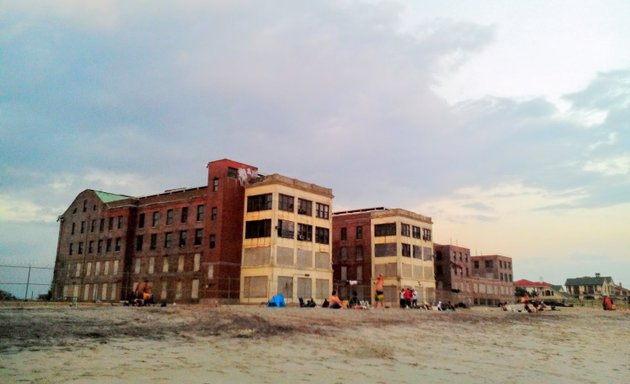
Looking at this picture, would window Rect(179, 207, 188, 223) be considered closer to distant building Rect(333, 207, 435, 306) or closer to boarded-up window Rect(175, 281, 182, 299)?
boarded-up window Rect(175, 281, 182, 299)

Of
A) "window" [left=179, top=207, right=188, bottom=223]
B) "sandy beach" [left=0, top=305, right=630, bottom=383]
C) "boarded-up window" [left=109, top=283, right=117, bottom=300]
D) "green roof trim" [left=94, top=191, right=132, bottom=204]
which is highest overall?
"green roof trim" [left=94, top=191, right=132, bottom=204]

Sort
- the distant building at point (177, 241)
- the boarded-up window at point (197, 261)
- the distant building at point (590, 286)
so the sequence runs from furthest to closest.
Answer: the distant building at point (590, 286), the boarded-up window at point (197, 261), the distant building at point (177, 241)

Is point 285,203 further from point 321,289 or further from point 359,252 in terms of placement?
point 359,252

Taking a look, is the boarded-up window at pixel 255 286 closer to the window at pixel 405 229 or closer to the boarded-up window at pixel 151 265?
the boarded-up window at pixel 151 265

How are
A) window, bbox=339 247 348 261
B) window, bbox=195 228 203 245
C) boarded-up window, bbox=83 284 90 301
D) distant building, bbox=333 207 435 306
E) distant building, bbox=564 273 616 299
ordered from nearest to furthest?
window, bbox=195 228 203 245 → boarded-up window, bbox=83 284 90 301 → distant building, bbox=333 207 435 306 → window, bbox=339 247 348 261 → distant building, bbox=564 273 616 299

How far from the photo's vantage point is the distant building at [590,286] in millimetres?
162625

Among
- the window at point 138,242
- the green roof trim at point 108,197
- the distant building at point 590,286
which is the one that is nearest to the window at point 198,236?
the window at point 138,242

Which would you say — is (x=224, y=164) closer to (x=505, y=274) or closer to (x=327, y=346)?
(x=327, y=346)

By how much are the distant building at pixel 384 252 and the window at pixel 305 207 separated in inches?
713

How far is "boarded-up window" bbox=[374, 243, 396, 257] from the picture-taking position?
7719 cm

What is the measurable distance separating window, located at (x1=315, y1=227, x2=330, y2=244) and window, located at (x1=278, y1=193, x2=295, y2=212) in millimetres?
5505

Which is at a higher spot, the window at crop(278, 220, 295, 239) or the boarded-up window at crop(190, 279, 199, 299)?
the window at crop(278, 220, 295, 239)

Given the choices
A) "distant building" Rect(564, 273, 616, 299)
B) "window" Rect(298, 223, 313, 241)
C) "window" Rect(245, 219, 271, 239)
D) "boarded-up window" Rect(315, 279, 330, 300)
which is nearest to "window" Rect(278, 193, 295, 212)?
"window" Rect(245, 219, 271, 239)

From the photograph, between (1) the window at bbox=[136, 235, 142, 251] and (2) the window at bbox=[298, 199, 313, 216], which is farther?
(1) the window at bbox=[136, 235, 142, 251]
